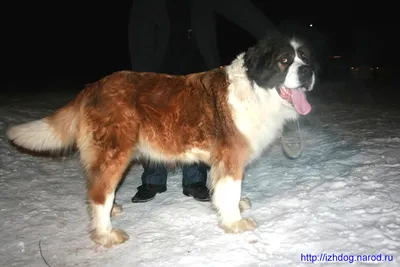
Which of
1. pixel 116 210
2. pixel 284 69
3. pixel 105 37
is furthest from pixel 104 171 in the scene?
pixel 105 37

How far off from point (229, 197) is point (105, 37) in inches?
1248

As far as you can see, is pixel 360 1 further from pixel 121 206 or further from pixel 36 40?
pixel 121 206

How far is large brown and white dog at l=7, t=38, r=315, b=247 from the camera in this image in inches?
119

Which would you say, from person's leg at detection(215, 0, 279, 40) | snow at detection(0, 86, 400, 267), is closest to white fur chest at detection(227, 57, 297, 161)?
person's leg at detection(215, 0, 279, 40)

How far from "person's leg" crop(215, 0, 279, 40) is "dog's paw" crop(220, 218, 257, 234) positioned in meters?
1.80

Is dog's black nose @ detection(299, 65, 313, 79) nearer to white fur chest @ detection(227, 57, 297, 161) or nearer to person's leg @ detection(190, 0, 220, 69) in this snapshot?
white fur chest @ detection(227, 57, 297, 161)

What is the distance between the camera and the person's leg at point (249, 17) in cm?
346

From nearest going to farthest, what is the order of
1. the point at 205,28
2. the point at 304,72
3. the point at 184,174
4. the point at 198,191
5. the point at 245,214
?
the point at 304,72
the point at 245,214
the point at 205,28
the point at 198,191
the point at 184,174

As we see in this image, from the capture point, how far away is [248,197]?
3912 mm

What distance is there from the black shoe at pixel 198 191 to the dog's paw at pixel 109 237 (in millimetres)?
1045

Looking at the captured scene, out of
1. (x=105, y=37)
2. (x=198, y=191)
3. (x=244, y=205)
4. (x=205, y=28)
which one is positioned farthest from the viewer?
(x=105, y=37)

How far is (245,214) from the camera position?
349 centimetres

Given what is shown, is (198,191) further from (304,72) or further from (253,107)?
(304,72)

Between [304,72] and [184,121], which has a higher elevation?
[304,72]
